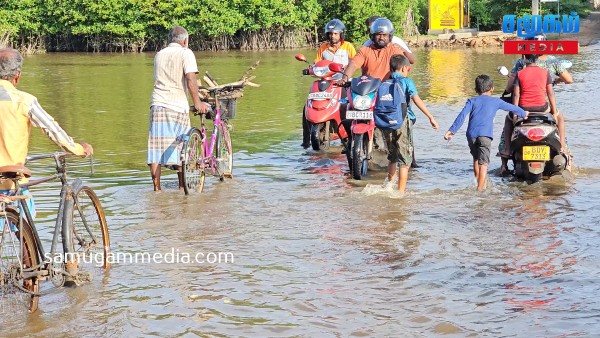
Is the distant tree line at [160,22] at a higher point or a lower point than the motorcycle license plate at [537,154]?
higher

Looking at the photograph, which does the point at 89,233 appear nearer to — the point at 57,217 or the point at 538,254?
the point at 57,217

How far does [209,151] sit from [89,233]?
3883mm

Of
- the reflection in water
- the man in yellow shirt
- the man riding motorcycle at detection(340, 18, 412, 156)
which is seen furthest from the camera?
the man riding motorcycle at detection(340, 18, 412, 156)

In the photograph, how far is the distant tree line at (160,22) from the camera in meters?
53.3

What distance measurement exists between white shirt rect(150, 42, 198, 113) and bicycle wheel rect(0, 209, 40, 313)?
13.8ft

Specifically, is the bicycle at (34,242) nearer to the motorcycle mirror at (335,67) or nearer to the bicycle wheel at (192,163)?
the bicycle wheel at (192,163)

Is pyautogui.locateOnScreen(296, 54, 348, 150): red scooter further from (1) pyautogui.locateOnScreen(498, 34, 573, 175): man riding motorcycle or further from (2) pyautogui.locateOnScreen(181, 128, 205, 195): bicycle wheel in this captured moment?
(2) pyautogui.locateOnScreen(181, 128, 205, 195): bicycle wheel

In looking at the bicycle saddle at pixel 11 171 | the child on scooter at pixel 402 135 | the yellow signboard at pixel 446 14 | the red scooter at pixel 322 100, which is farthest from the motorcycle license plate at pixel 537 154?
the yellow signboard at pixel 446 14

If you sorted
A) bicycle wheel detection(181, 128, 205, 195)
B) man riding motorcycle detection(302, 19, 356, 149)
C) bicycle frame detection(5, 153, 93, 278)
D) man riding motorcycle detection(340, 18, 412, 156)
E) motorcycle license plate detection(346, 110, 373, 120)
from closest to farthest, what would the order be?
1. bicycle frame detection(5, 153, 93, 278)
2. bicycle wheel detection(181, 128, 205, 195)
3. motorcycle license plate detection(346, 110, 373, 120)
4. man riding motorcycle detection(340, 18, 412, 156)
5. man riding motorcycle detection(302, 19, 356, 149)

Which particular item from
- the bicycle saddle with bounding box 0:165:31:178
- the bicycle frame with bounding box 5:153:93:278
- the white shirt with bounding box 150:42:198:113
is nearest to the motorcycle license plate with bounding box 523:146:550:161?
the white shirt with bounding box 150:42:198:113

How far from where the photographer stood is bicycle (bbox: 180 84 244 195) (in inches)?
408

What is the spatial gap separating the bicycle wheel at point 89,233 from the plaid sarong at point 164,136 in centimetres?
295

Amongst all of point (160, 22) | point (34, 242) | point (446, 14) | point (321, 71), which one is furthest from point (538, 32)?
point (446, 14)

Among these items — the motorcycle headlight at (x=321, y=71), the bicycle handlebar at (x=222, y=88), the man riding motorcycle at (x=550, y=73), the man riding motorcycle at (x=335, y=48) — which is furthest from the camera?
the man riding motorcycle at (x=335, y=48)
